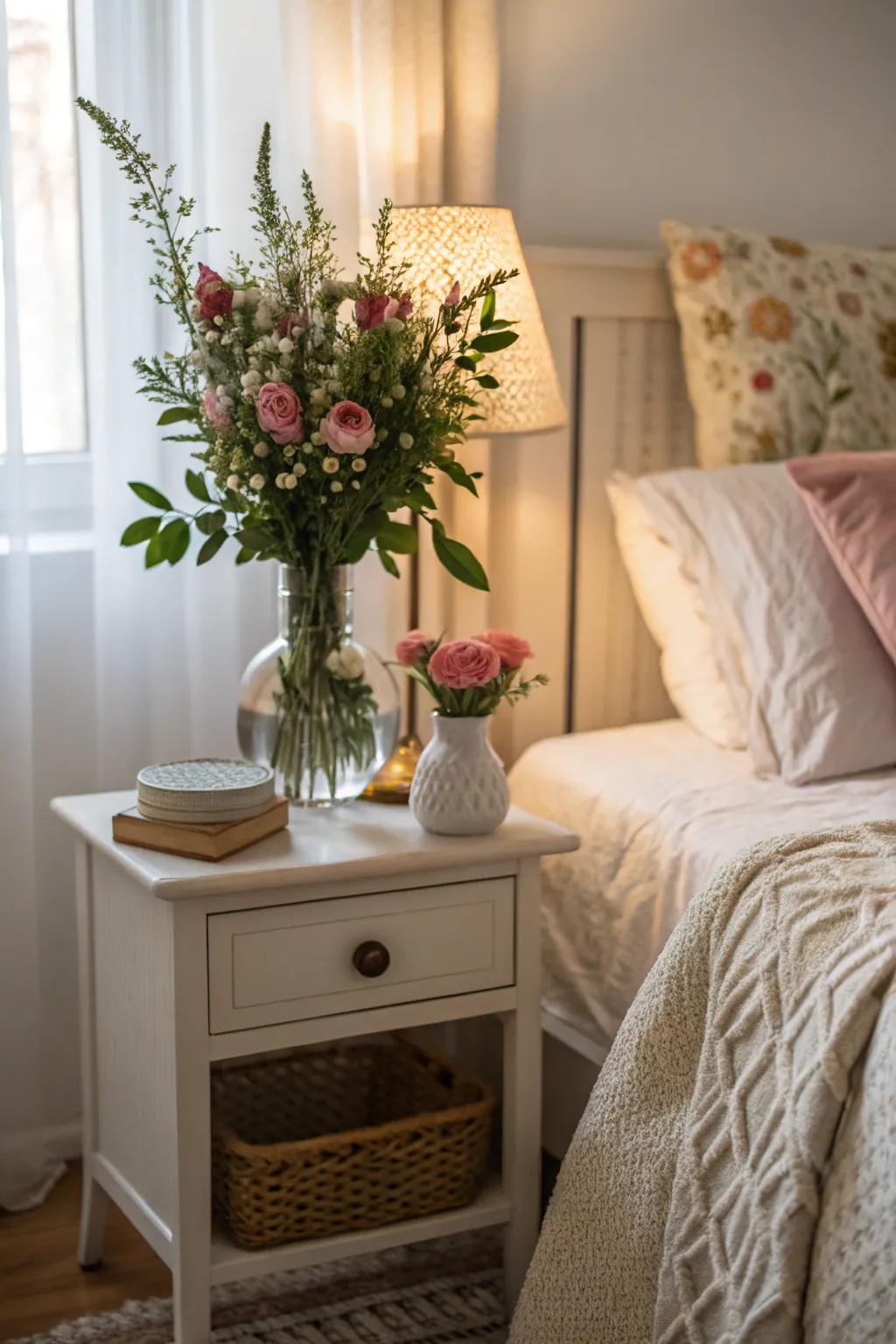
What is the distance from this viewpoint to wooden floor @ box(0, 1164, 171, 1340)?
5.83 feet

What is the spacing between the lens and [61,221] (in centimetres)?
193

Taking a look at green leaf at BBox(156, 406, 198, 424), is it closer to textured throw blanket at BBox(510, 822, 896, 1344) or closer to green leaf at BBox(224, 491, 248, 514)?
green leaf at BBox(224, 491, 248, 514)

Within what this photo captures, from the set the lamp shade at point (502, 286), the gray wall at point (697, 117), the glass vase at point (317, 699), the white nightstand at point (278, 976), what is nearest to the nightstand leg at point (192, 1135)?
the white nightstand at point (278, 976)

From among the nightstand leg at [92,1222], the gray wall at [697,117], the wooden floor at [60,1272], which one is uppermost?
the gray wall at [697,117]

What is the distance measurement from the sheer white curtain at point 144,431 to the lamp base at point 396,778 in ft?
0.99

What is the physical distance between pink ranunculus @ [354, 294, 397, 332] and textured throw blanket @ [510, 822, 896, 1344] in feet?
2.13

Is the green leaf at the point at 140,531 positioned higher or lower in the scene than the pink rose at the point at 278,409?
lower

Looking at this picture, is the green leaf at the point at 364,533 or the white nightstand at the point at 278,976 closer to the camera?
→ the white nightstand at the point at 278,976

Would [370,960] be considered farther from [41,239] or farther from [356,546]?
[41,239]

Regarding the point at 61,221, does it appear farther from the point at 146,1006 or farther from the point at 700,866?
the point at 700,866

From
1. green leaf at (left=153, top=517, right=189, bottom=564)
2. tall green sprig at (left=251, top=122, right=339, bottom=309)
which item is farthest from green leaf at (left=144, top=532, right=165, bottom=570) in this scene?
tall green sprig at (left=251, top=122, right=339, bottom=309)

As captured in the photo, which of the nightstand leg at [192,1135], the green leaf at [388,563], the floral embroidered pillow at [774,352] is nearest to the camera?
the nightstand leg at [192,1135]

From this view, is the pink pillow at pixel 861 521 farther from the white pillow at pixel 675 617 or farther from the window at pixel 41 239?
the window at pixel 41 239

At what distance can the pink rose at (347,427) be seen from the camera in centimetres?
154
